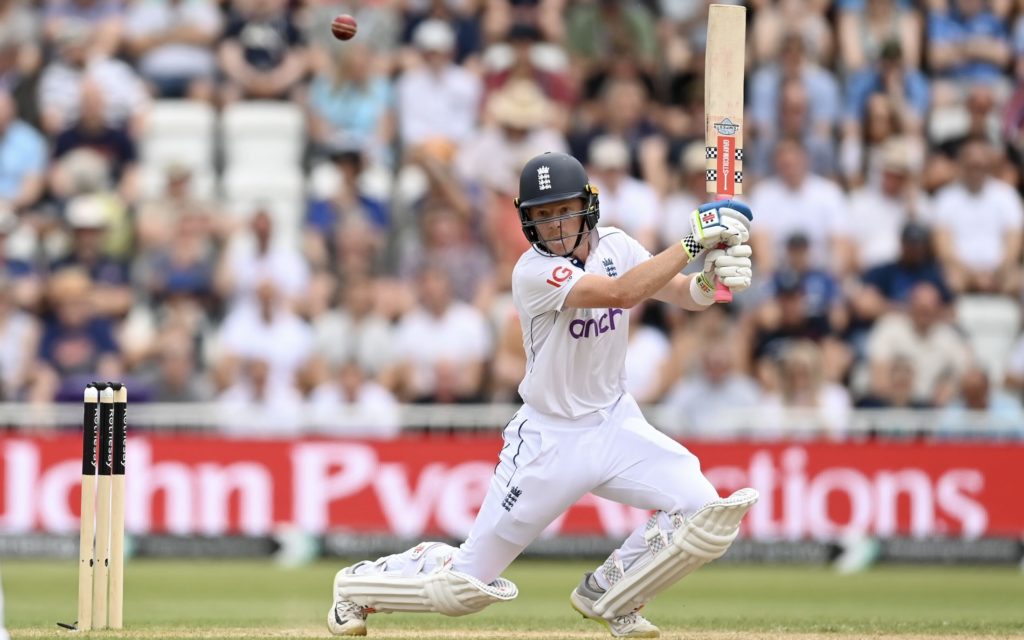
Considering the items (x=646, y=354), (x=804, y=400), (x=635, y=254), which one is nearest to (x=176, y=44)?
(x=646, y=354)

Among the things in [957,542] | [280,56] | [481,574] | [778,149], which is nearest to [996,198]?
[778,149]

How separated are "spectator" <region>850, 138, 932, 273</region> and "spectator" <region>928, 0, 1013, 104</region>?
3.87 feet

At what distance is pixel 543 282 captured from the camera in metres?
7.21

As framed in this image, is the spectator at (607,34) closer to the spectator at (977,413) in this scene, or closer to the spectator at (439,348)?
the spectator at (439,348)

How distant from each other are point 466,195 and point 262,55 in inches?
89.5

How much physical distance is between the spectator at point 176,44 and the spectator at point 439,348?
3042 mm

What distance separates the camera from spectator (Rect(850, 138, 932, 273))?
14.2m

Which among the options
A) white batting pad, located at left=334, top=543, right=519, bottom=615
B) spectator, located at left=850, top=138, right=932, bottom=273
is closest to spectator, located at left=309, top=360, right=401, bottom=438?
spectator, located at left=850, top=138, right=932, bottom=273

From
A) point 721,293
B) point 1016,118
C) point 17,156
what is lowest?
point 721,293

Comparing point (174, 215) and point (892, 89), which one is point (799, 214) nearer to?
point (892, 89)

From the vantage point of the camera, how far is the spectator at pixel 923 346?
43.5 feet

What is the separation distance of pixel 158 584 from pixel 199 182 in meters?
4.59

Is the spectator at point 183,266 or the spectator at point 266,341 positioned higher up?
the spectator at point 183,266

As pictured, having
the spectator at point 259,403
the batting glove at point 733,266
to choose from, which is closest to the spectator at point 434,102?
the spectator at point 259,403
